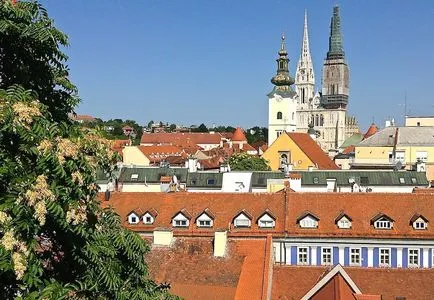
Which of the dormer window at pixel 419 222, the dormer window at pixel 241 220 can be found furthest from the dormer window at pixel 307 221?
the dormer window at pixel 419 222

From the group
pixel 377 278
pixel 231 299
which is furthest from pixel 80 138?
pixel 377 278

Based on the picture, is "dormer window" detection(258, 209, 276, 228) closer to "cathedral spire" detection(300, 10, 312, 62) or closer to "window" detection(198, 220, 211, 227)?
"window" detection(198, 220, 211, 227)

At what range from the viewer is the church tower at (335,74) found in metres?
149

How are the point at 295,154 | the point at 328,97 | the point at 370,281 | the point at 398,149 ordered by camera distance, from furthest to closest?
the point at 328,97 → the point at 398,149 → the point at 295,154 → the point at 370,281

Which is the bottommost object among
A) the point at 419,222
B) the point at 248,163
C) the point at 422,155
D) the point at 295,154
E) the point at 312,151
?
the point at 419,222

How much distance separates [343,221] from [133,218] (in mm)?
12048

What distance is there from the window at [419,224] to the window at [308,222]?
534cm

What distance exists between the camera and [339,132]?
5487 inches

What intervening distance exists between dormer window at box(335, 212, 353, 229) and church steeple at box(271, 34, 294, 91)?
60476mm

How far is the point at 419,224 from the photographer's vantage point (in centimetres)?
3216

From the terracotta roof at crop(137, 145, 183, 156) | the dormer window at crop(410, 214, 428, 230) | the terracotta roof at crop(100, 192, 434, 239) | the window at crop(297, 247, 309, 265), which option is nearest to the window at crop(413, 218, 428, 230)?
the dormer window at crop(410, 214, 428, 230)

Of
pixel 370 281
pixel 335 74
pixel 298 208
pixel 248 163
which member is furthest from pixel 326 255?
pixel 335 74

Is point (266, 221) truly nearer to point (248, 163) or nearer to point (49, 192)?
point (49, 192)

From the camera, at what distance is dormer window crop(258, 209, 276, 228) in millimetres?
33000
